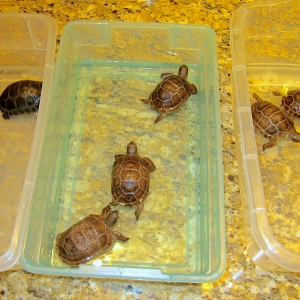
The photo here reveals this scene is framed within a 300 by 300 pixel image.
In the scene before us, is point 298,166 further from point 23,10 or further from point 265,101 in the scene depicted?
point 23,10

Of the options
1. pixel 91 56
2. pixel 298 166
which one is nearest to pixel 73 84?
pixel 91 56

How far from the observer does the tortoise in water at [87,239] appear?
1.91 metres

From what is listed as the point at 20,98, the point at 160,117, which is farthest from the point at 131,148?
the point at 20,98

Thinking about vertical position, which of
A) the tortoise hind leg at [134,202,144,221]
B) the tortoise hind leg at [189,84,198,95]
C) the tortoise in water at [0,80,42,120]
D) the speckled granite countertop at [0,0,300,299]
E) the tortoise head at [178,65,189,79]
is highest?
the tortoise head at [178,65,189,79]

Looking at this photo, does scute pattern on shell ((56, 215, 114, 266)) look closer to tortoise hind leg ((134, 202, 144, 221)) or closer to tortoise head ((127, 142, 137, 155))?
tortoise hind leg ((134, 202, 144, 221))

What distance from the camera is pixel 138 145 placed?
7.68ft

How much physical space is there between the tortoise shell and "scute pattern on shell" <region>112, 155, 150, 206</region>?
3.29ft

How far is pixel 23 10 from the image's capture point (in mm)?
2637

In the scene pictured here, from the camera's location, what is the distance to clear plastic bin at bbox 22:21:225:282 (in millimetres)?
1999

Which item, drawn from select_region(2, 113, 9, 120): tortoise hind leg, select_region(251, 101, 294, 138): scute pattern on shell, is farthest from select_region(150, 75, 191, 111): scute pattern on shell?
select_region(2, 113, 9, 120): tortoise hind leg

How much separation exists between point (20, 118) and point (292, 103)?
1714 millimetres

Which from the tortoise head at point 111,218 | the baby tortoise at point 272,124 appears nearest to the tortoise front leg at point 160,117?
the baby tortoise at point 272,124

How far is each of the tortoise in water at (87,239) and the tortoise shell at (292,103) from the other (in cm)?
127

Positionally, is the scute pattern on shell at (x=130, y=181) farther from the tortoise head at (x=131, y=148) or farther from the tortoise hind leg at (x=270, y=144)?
the tortoise hind leg at (x=270, y=144)
